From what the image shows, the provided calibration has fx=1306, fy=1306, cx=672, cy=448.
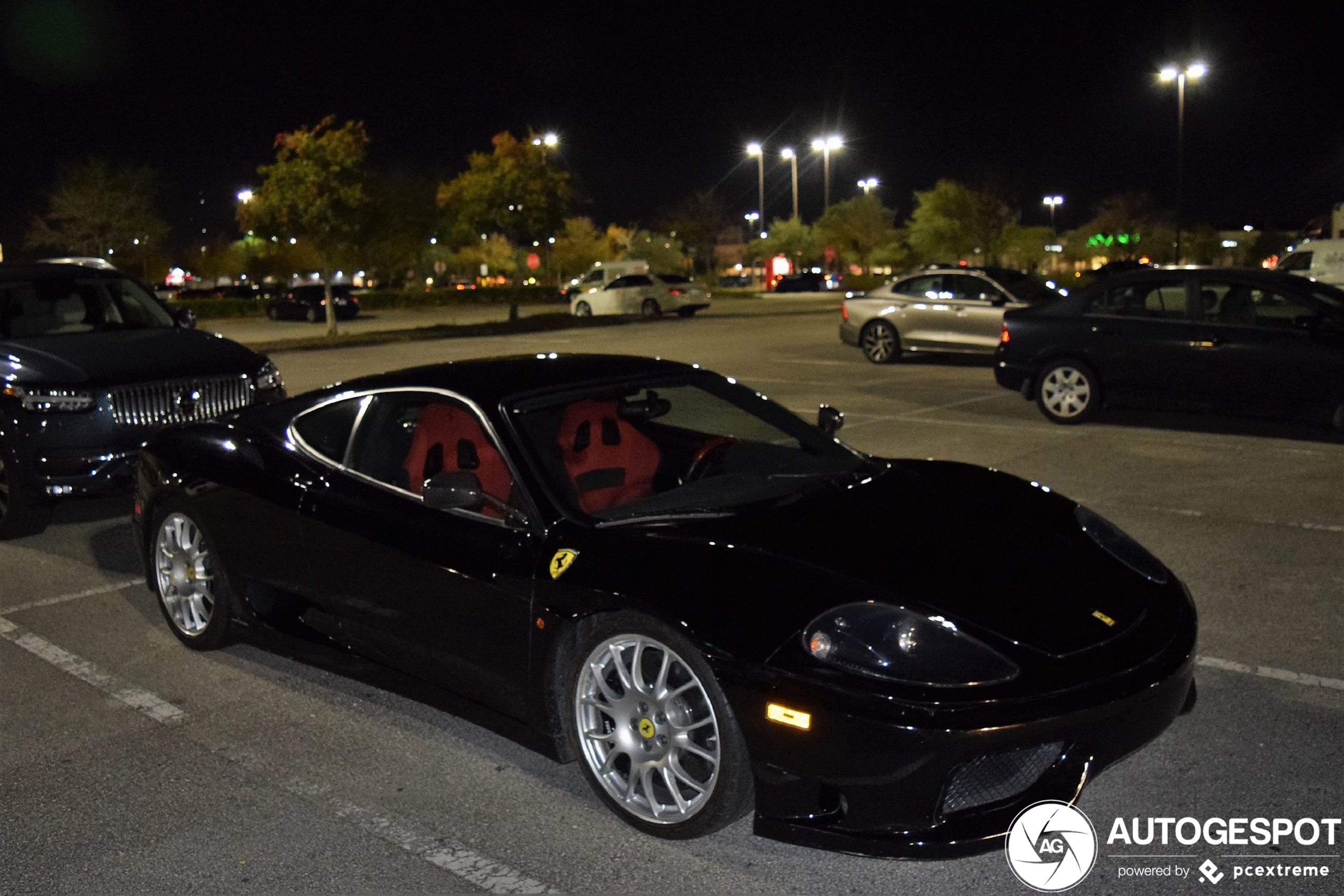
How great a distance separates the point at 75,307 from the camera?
9.29 metres

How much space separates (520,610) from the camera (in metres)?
4.17

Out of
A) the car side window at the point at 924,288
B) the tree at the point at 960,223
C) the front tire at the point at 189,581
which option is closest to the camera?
the front tire at the point at 189,581

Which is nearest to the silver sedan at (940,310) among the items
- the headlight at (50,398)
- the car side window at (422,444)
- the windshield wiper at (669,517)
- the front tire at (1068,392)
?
the front tire at (1068,392)

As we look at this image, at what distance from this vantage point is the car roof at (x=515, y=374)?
4781 millimetres

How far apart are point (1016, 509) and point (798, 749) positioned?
5.20 ft

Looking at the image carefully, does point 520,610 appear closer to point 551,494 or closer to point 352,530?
point 551,494

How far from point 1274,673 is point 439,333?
1023 inches

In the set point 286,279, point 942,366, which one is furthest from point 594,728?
point 286,279

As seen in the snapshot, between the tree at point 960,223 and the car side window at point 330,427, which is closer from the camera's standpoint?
the car side window at point 330,427

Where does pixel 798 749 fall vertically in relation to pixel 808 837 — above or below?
above

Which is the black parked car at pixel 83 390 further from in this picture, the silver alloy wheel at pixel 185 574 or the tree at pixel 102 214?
the tree at pixel 102 214

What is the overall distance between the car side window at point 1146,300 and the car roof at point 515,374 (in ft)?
24.8

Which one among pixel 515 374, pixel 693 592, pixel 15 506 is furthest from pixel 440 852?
pixel 15 506

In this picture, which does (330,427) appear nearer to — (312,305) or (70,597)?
(70,597)
